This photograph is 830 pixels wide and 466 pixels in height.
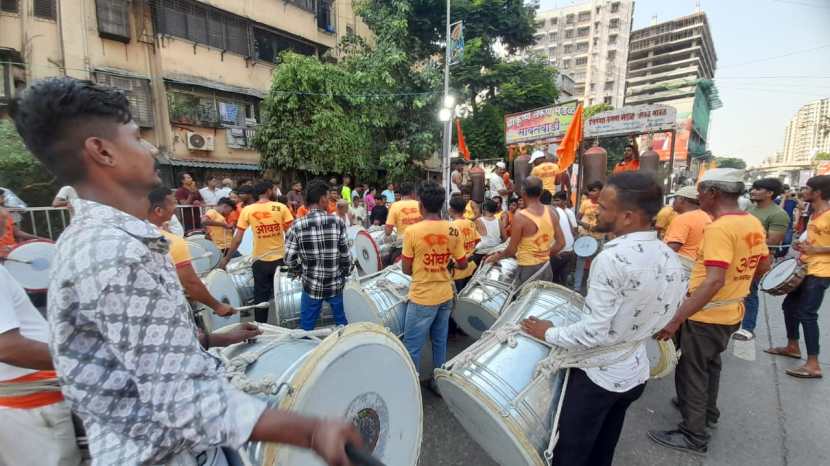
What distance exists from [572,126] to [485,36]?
11.5m

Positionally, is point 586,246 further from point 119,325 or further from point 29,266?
point 29,266

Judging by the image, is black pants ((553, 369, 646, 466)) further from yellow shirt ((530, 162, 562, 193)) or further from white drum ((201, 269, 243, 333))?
yellow shirt ((530, 162, 562, 193))

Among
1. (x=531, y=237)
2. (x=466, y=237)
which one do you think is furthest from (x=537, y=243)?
(x=466, y=237)

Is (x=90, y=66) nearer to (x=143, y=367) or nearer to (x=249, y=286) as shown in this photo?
(x=249, y=286)

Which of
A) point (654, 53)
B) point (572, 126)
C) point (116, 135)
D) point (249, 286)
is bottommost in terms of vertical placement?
point (249, 286)

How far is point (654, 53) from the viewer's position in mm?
81375

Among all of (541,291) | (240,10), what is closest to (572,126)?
(541,291)

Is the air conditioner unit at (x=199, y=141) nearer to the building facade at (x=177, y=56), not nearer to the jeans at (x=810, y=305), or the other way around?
the building facade at (x=177, y=56)

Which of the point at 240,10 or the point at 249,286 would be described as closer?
the point at 249,286

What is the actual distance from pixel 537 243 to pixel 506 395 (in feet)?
8.99

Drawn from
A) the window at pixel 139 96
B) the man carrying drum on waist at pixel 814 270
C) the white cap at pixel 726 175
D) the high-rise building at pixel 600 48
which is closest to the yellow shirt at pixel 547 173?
the man carrying drum on waist at pixel 814 270

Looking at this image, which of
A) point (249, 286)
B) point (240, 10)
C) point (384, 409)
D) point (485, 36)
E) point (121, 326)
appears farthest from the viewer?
point (485, 36)

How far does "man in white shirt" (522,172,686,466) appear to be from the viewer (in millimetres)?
1817

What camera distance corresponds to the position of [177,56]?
13.6 meters
